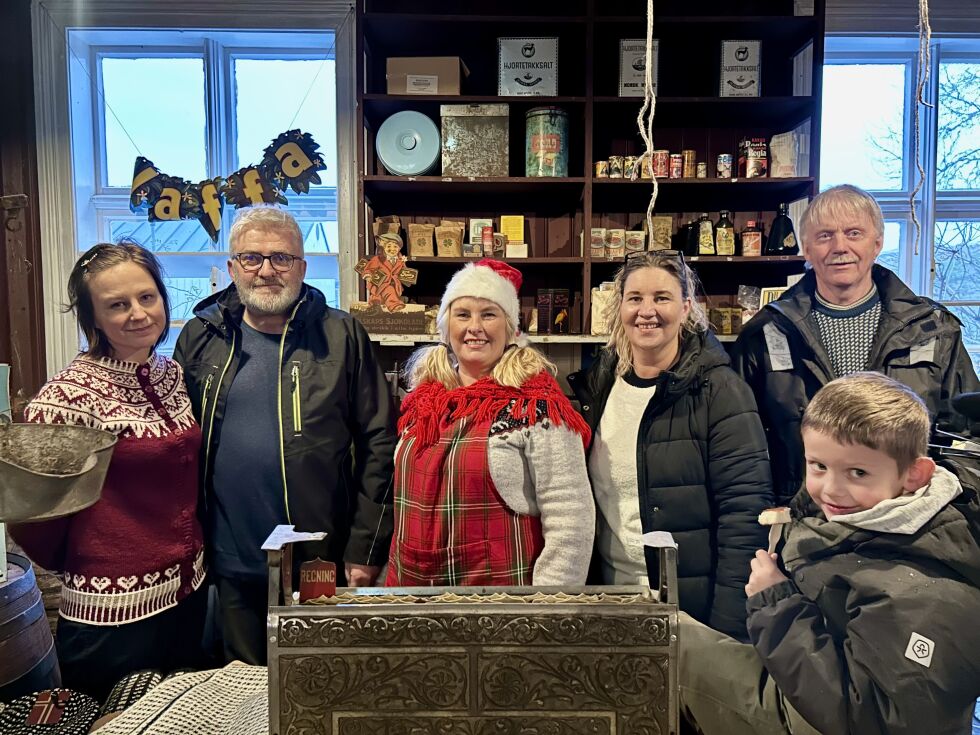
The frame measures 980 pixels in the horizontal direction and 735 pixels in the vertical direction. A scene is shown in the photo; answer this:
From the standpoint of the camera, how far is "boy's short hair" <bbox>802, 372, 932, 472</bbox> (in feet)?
3.59

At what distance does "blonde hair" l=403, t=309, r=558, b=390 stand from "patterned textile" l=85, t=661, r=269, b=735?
739 mm

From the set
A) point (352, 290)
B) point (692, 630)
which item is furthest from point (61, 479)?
point (352, 290)

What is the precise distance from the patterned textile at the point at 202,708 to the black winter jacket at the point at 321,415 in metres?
0.35

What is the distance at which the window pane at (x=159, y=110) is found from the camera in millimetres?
3285

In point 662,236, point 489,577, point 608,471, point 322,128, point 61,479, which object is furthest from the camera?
point 322,128

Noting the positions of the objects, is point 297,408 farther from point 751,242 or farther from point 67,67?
point 67,67

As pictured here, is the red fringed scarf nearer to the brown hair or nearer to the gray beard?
the gray beard

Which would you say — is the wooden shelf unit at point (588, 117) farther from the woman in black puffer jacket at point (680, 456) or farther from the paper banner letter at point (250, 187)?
the woman in black puffer jacket at point (680, 456)

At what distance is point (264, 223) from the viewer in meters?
1.78

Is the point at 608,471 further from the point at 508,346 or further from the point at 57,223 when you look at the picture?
the point at 57,223

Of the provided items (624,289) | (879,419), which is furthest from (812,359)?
(879,419)

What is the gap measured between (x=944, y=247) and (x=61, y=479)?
150 inches

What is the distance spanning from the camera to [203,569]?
5.82ft

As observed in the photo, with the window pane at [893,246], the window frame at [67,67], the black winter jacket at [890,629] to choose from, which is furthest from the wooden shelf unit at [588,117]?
the black winter jacket at [890,629]
